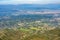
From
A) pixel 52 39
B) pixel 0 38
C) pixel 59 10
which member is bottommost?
pixel 59 10

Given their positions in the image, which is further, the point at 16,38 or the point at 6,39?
the point at 16,38

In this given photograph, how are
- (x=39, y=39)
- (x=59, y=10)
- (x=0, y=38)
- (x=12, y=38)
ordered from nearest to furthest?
(x=0, y=38) → (x=39, y=39) → (x=12, y=38) → (x=59, y=10)

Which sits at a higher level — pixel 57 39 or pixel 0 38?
pixel 0 38

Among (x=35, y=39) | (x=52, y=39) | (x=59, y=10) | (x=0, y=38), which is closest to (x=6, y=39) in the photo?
(x=0, y=38)

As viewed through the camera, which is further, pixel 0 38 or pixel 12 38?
pixel 12 38

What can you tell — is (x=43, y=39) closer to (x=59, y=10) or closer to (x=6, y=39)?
(x=6, y=39)

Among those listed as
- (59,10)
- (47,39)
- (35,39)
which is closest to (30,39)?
(35,39)

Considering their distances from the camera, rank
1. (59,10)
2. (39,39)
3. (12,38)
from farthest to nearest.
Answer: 1. (59,10)
2. (12,38)
3. (39,39)

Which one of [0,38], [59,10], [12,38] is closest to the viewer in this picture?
[0,38]

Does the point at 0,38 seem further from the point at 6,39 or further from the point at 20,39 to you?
the point at 20,39
